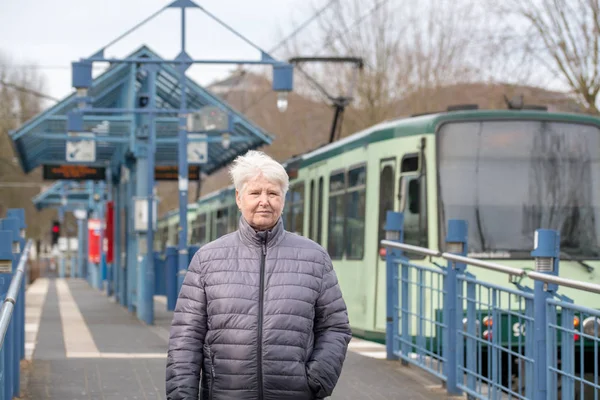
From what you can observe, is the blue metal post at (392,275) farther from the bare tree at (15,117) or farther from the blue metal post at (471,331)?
the bare tree at (15,117)

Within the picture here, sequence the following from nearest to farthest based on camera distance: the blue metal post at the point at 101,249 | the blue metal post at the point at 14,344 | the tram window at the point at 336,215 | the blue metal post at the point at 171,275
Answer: the blue metal post at the point at 14,344
the tram window at the point at 336,215
the blue metal post at the point at 171,275
the blue metal post at the point at 101,249

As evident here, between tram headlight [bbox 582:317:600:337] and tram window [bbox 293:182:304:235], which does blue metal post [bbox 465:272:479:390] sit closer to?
tram headlight [bbox 582:317:600:337]

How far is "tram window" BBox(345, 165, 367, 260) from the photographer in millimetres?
15438

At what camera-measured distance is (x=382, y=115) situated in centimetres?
3762

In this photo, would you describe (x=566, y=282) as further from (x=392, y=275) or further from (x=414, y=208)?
(x=414, y=208)

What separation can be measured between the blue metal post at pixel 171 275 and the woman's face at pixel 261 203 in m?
14.7

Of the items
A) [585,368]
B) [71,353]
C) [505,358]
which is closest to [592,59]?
[71,353]

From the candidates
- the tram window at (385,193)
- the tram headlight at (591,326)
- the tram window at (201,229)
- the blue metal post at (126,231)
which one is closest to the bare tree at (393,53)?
the tram window at (201,229)

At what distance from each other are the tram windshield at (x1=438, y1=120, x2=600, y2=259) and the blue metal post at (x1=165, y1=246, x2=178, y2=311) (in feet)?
23.7

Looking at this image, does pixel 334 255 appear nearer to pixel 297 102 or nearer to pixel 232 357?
pixel 232 357

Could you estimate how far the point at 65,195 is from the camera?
45.5 meters

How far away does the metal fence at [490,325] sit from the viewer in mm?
7234

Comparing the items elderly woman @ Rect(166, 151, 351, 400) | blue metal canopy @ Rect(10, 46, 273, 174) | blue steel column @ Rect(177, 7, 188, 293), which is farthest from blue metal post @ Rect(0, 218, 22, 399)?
blue metal canopy @ Rect(10, 46, 273, 174)

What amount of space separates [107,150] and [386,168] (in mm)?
11775
